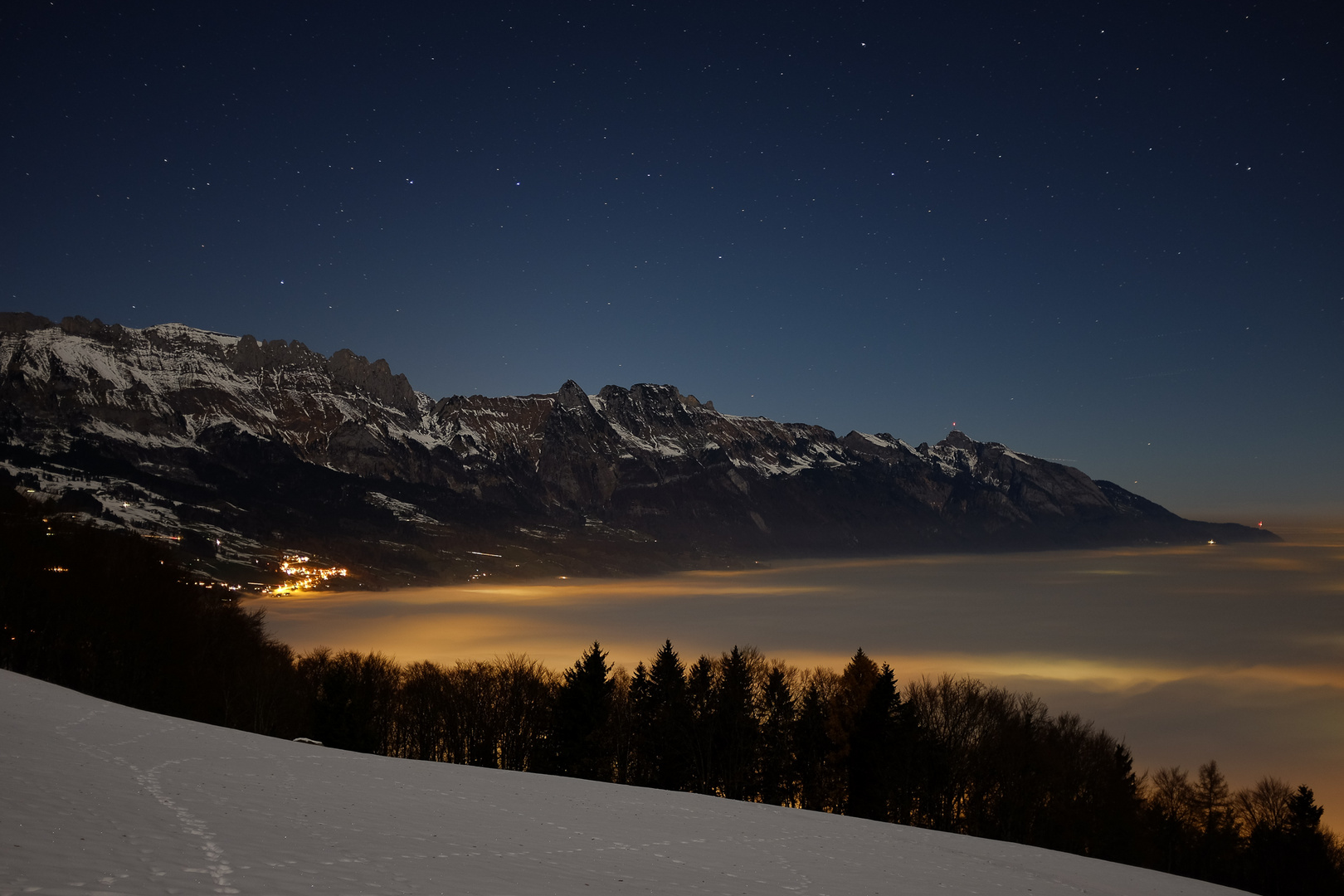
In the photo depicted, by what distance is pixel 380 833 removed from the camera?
51.7 feet

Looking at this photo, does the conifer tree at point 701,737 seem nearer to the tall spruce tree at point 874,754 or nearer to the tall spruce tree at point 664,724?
the tall spruce tree at point 664,724

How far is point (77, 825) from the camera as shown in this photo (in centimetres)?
1176

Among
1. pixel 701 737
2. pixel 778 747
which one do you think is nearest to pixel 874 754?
pixel 778 747

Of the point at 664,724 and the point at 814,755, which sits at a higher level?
the point at 664,724

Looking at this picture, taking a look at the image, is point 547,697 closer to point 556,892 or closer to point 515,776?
point 515,776

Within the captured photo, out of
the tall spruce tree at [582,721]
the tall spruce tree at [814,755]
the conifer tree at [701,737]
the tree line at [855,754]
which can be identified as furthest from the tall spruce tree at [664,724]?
the tall spruce tree at [814,755]

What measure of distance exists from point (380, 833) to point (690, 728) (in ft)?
146

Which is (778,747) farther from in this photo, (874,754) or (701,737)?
(874,754)

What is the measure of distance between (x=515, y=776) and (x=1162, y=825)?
204 ft

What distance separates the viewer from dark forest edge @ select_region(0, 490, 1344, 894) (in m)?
52.2

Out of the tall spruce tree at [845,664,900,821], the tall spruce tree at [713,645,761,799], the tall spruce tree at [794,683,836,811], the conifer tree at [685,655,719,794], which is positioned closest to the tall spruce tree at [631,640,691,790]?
the conifer tree at [685,655,719,794]

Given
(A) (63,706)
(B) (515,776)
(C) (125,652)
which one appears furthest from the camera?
(C) (125,652)

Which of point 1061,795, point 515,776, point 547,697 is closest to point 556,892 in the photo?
point 515,776

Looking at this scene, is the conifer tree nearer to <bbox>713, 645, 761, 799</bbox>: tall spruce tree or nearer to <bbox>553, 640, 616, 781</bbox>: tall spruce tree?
<bbox>713, 645, 761, 799</bbox>: tall spruce tree
